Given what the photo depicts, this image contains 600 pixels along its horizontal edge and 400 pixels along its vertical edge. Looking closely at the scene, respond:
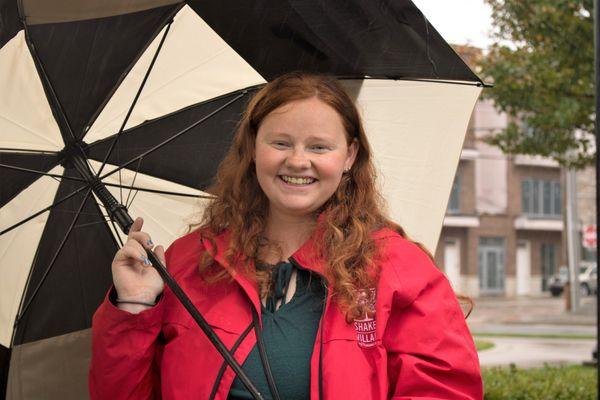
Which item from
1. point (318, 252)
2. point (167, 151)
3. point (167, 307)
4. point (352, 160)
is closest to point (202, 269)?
point (167, 307)

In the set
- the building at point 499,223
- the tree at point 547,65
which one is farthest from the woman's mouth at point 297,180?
the building at point 499,223

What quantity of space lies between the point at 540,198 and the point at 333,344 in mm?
41143

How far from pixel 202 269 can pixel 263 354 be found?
351mm

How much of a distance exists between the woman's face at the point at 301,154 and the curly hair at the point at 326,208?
5 centimetres

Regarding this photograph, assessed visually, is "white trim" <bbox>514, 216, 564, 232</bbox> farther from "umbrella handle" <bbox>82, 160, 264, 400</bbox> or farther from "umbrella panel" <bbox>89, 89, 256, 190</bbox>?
"umbrella handle" <bbox>82, 160, 264, 400</bbox>

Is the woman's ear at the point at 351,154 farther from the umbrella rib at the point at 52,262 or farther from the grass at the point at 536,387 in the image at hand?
the grass at the point at 536,387

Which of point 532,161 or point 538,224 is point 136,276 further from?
point 538,224

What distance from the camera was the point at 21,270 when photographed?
3.03 m

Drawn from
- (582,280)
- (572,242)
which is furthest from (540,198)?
(572,242)

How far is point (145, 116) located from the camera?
3.05 metres

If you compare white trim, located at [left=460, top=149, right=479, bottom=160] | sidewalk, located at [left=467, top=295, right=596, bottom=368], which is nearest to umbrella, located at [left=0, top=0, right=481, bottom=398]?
sidewalk, located at [left=467, top=295, right=596, bottom=368]

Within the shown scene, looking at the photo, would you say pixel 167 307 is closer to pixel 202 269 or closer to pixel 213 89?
pixel 202 269

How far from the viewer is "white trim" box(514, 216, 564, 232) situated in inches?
1610

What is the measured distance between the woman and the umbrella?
0.45 meters
